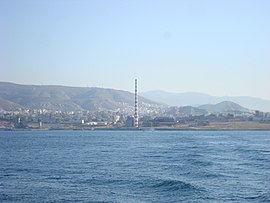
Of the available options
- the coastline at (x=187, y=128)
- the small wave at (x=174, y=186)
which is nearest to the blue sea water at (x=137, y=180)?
the small wave at (x=174, y=186)

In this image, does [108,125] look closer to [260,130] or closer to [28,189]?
[260,130]

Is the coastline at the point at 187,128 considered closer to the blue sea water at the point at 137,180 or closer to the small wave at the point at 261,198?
the blue sea water at the point at 137,180

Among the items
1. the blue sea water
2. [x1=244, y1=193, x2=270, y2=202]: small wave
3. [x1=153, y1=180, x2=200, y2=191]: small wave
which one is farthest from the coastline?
[x1=244, y1=193, x2=270, y2=202]: small wave

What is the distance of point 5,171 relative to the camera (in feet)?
129

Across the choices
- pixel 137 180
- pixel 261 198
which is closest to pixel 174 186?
pixel 137 180

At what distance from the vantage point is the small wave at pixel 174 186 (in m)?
30.2

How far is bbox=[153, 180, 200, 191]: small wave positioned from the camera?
30.2 m

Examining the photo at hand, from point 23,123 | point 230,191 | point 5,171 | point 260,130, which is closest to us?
point 230,191

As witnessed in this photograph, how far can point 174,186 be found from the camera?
31.1 meters

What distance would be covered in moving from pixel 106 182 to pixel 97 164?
39.0ft

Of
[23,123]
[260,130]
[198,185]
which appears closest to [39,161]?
[198,185]

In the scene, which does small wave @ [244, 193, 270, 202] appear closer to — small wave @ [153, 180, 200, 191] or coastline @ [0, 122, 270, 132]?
small wave @ [153, 180, 200, 191]

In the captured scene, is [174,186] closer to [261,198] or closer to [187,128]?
[261,198]

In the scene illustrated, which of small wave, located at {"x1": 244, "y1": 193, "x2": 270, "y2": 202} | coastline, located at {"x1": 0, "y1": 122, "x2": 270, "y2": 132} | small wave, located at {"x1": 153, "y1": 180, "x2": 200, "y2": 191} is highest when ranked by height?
coastline, located at {"x1": 0, "y1": 122, "x2": 270, "y2": 132}
